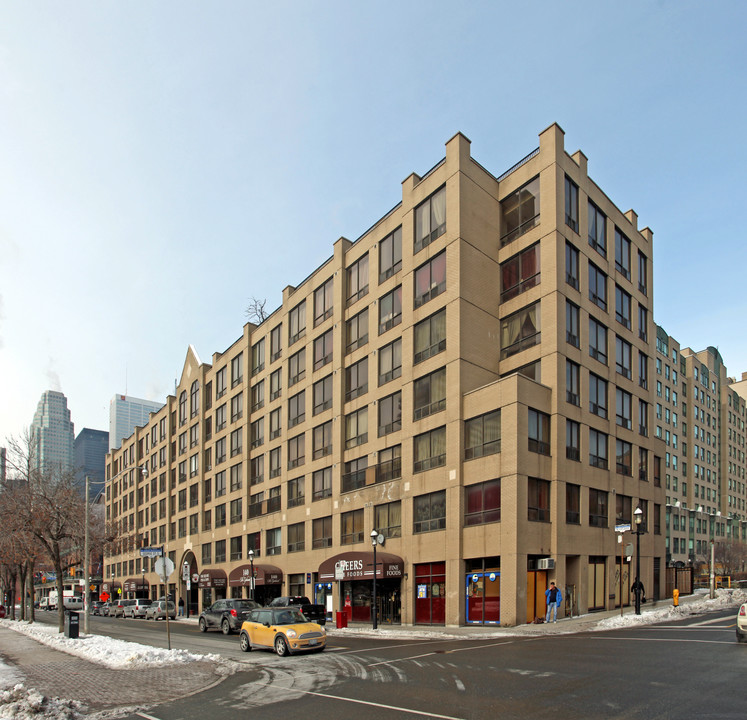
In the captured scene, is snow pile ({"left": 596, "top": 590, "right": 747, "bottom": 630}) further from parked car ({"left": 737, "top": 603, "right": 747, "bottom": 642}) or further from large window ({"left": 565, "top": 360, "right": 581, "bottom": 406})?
large window ({"left": 565, "top": 360, "right": 581, "bottom": 406})

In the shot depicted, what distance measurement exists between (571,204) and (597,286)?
16.8ft

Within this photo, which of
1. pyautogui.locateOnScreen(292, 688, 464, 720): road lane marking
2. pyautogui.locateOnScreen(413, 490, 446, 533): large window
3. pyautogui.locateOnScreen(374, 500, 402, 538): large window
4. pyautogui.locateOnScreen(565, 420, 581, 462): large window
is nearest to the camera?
pyautogui.locateOnScreen(292, 688, 464, 720): road lane marking

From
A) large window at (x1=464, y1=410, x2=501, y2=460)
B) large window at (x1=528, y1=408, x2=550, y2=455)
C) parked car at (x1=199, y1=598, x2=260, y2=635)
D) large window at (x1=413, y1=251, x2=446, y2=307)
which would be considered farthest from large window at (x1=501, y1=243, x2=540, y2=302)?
parked car at (x1=199, y1=598, x2=260, y2=635)

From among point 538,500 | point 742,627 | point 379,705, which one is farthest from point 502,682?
point 538,500

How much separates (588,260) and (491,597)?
18.7 meters

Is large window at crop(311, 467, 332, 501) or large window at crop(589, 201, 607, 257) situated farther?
large window at crop(311, 467, 332, 501)

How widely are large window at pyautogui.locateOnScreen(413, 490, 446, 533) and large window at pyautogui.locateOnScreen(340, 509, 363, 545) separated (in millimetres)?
6250

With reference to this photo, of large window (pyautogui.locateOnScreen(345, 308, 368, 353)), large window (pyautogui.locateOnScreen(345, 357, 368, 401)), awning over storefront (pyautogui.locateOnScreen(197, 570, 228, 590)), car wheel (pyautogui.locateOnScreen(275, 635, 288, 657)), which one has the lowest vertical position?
awning over storefront (pyautogui.locateOnScreen(197, 570, 228, 590))

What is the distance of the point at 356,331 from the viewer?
4547 centimetres

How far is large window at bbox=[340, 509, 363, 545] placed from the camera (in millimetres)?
42312

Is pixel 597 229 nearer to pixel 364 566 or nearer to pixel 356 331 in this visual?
pixel 356 331

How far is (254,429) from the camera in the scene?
2366 inches

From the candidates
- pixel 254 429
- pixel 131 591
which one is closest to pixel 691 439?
pixel 254 429

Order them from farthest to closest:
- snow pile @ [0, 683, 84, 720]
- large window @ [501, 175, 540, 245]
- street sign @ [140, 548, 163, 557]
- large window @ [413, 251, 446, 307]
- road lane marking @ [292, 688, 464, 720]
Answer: large window @ [413, 251, 446, 307] → large window @ [501, 175, 540, 245] → street sign @ [140, 548, 163, 557] → snow pile @ [0, 683, 84, 720] → road lane marking @ [292, 688, 464, 720]
